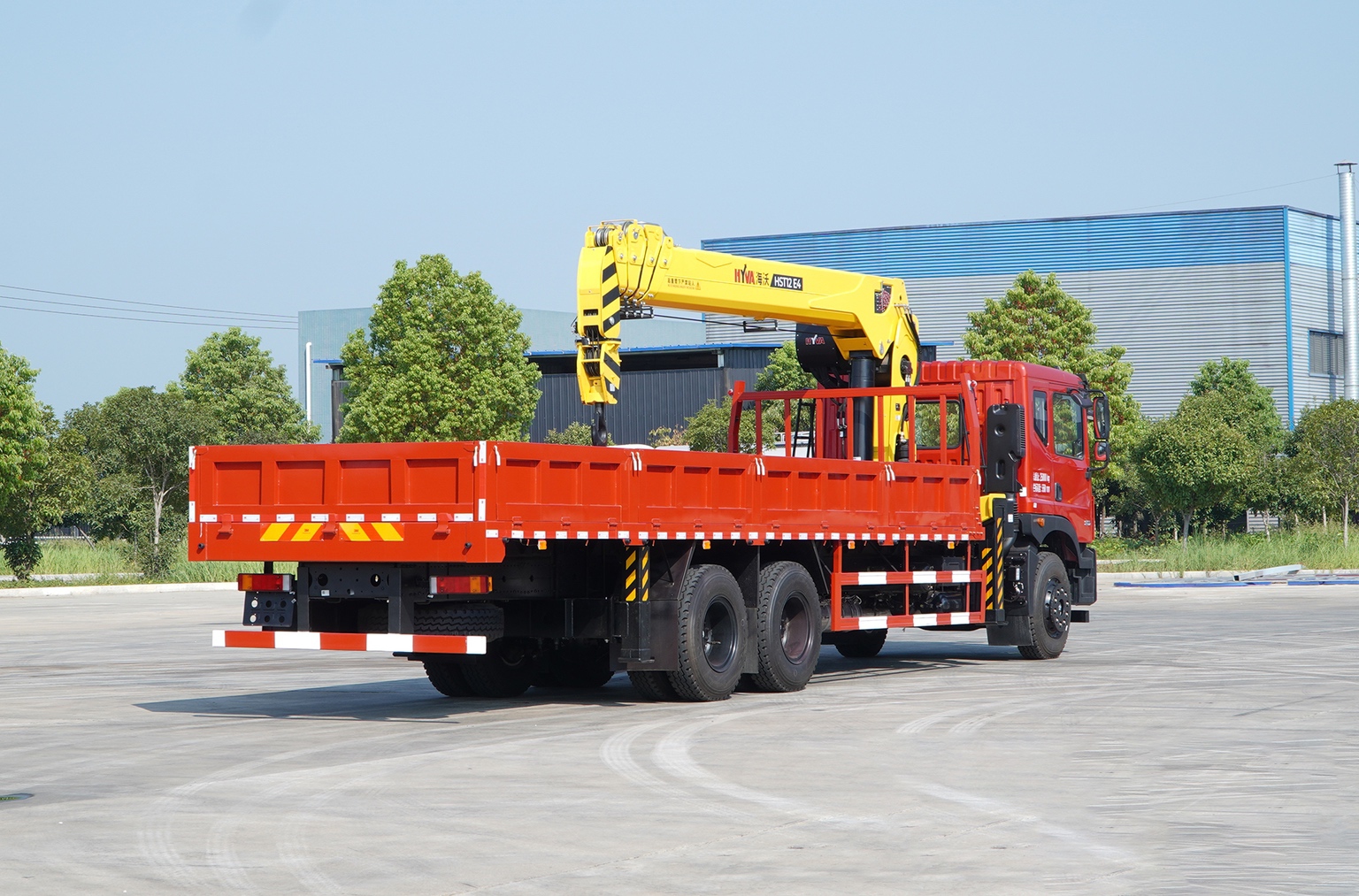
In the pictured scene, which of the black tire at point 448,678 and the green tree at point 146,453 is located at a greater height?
the green tree at point 146,453

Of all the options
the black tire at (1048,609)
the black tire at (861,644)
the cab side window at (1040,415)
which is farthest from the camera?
the cab side window at (1040,415)

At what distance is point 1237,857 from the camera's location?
300 inches

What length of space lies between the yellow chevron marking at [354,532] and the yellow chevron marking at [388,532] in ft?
0.33

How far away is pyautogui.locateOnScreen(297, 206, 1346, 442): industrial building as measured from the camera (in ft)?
248

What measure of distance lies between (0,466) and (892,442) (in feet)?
87.8

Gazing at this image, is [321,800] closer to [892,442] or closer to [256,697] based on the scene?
[256,697]

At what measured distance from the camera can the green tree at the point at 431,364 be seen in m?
51.6

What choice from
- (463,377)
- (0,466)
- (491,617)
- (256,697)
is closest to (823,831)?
(491,617)

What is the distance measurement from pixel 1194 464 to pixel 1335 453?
3660mm

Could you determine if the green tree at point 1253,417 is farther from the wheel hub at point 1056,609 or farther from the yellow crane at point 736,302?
the yellow crane at point 736,302

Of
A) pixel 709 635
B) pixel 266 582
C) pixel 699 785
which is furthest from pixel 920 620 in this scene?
pixel 699 785

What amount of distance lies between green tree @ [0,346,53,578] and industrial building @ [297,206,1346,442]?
36.8m

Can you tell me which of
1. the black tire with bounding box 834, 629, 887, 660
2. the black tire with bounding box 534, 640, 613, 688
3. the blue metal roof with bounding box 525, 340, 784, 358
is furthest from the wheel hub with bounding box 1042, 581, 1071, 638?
the blue metal roof with bounding box 525, 340, 784, 358

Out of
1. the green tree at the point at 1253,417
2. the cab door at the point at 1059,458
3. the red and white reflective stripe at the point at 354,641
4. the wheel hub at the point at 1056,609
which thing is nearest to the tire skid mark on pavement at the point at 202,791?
the red and white reflective stripe at the point at 354,641
